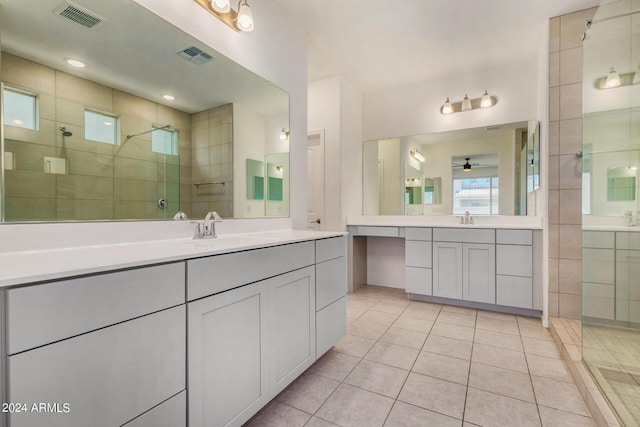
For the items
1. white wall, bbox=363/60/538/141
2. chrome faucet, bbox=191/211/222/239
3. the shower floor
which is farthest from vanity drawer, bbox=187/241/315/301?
white wall, bbox=363/60/538/141

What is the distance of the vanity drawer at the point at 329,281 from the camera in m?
1.78

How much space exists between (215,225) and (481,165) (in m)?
3.01

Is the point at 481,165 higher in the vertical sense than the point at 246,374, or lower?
higher

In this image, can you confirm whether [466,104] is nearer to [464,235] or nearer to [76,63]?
[464,235]

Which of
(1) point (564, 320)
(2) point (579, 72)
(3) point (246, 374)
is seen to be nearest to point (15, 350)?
(3) point (246, 374)

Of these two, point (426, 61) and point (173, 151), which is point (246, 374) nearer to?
point (173, 151)

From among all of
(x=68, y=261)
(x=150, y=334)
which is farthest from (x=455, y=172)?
(x=68, y=261)

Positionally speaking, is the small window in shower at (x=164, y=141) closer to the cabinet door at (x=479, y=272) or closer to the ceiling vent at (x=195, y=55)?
the ceiling vent at (x=195, y=55)

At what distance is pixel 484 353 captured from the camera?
2.04 metres

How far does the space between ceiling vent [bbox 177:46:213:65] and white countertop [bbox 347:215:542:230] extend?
2.34 m

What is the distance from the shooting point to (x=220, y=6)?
1.64 m

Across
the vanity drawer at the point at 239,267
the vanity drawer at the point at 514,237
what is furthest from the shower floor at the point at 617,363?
the vanity drawer at the point at 239,267

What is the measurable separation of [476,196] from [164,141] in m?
3.16

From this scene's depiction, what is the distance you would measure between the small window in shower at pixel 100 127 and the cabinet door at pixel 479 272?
9.80 ft
